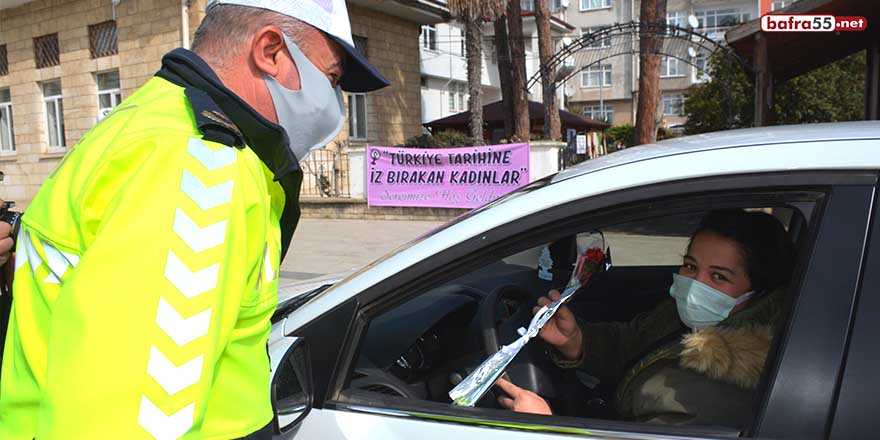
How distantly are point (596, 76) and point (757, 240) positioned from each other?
162 feet

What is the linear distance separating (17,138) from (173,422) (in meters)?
24.1

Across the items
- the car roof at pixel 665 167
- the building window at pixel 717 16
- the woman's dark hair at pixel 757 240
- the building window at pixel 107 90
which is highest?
the building window at pixel 717 16

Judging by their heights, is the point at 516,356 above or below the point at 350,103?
below

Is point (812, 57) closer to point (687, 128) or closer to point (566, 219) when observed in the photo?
point (566, 219)

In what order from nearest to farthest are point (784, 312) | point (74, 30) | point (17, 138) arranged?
point (784, 312)
point (74, 30)
point (17, 138)

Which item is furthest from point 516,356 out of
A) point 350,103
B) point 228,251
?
point 350,103

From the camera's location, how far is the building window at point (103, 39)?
17156 millimetres

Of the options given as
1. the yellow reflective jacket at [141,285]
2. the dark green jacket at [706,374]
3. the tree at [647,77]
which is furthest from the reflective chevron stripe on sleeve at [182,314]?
the tree at [647,77]

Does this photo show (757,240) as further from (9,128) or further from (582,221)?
(9,128)

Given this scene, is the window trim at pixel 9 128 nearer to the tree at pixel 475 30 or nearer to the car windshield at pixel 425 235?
the tree at pixel 475 30

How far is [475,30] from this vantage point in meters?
16.1

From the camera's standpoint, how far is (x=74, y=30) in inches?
703

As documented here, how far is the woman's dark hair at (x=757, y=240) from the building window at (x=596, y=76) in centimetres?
4725

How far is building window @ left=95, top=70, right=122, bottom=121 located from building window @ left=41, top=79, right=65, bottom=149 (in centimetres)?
200
